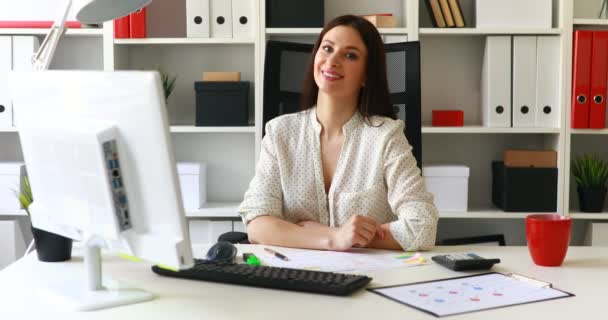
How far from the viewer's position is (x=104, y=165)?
1198mm

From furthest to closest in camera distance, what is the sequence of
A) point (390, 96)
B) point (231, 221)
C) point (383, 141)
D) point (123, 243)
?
point (231, 221) → point (390, 96) → point (383, 141) → point (123, 243)

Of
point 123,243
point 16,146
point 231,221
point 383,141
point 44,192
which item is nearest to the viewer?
point 123,243

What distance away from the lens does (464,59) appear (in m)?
3.49

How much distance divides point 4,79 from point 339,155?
186 centimetres

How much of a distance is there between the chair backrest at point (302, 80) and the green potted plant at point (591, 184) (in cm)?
126

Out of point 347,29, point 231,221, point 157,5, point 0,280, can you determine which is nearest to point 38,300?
point 0,280

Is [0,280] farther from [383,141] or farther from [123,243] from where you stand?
[383,141]

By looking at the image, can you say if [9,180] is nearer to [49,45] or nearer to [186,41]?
[186,41]

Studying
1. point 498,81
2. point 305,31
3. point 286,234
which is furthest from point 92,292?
point 498,81

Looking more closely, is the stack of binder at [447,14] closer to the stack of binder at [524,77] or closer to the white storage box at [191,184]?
the stack of binder at [524,77]

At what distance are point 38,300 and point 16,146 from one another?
248cm

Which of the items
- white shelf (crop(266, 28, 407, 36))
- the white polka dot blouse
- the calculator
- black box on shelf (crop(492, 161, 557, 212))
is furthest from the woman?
black box on shelf (crop(492, 161, 557, 212))

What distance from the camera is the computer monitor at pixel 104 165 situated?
1163 millimetres

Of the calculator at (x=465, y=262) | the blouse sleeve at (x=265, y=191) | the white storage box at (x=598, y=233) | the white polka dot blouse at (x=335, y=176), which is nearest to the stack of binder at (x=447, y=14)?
the white storage box at (x=598, y=233)
